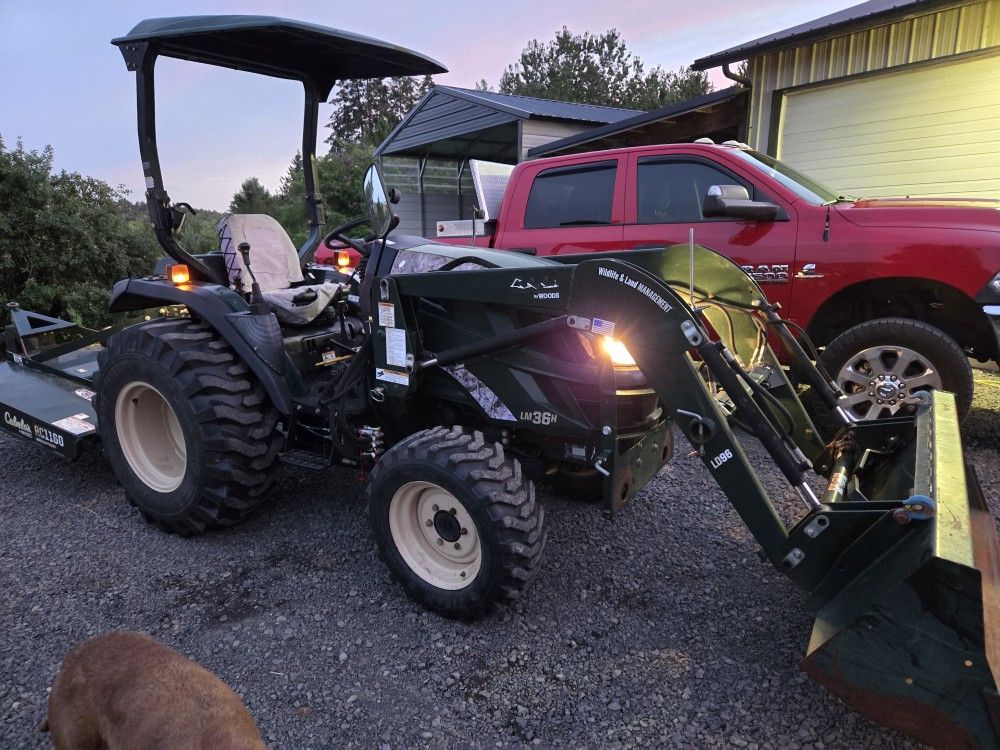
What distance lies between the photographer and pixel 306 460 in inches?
134

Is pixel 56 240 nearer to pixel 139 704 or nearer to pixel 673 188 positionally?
pixel 673 188

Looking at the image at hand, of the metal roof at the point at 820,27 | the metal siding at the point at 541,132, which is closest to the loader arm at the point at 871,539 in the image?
the metal roof at the point at 820,27

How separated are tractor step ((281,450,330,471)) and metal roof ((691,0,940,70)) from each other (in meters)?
8.25

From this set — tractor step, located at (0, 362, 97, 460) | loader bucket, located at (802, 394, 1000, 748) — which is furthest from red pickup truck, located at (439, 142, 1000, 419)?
tractor step, located at (0, 362, 97, 460)

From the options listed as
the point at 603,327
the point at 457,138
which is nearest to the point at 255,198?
the point at 457,138

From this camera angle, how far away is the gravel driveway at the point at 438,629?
2.21m

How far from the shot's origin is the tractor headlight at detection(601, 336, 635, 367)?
254 cm

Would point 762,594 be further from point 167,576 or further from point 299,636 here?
point 167,576

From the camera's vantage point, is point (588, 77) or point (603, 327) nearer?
point (603, 327)

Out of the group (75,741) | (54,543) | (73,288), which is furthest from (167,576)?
(73,288)

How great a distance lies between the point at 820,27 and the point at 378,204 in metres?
7.64

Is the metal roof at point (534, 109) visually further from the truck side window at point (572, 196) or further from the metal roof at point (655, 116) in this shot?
the truck side window at point (572, 196)

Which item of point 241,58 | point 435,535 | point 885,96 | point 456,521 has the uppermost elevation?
point 885,96

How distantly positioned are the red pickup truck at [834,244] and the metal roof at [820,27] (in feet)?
13.4
